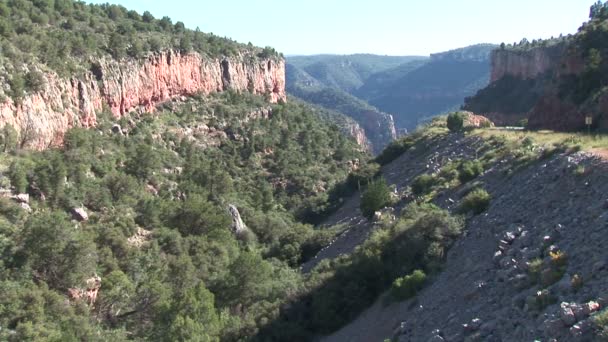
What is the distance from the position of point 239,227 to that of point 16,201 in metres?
17.1

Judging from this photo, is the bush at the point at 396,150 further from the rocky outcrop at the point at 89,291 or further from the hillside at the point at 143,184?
the rocky outcrop at the point at 89,291

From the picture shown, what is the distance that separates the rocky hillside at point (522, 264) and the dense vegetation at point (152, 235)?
6095 mm

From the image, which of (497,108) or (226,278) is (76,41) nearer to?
(226,278)

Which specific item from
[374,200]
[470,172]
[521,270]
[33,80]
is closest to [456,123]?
[374,200]

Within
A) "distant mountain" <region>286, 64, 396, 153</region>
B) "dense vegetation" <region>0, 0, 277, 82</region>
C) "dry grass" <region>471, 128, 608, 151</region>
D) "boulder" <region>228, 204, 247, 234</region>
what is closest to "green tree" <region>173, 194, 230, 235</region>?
"boulder" <region>228, 204, 247, 234</region>

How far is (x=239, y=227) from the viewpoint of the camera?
43.5 meters

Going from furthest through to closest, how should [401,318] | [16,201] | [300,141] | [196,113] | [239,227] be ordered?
1. [300,141]
2. [196,113]
3. [239,227]
4. [16,201]
5. [401,318]

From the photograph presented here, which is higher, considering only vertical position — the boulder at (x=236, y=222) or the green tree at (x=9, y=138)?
the green tree at (x=9, y=138)

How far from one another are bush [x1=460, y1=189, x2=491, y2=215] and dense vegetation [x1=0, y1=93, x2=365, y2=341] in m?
7.50

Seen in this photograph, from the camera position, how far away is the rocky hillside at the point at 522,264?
1238 centimetres

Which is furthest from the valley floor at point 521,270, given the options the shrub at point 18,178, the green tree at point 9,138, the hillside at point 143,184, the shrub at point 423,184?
the green tree at point 9,138

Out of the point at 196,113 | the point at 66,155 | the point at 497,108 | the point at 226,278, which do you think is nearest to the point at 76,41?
the point at 66,155

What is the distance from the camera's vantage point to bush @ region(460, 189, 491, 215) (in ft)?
74.7

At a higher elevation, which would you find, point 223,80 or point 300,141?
point 223,80
